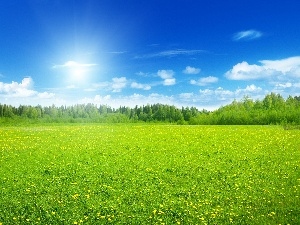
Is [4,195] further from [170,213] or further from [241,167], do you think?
[241,167]

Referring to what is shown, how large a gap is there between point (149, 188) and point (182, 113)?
125 meters

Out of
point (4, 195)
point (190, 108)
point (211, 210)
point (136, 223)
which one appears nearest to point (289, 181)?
point (211, 210)

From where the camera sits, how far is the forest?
7941 centimetres

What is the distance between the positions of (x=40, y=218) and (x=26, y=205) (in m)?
1.31

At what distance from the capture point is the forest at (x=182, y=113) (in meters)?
79.4

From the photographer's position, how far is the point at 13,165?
17.3 meters

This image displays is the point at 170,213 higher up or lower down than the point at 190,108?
lower down

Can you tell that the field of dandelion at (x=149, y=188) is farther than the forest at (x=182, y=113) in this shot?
No

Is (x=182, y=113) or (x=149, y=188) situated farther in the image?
(x=182, y=113)

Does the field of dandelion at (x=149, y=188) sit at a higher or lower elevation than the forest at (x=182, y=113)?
lower

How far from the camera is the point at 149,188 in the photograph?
12.7 meters

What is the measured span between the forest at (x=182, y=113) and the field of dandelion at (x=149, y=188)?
46.1 meters

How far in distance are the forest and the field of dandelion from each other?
1816 inches

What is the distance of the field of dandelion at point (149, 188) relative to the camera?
972 cm
